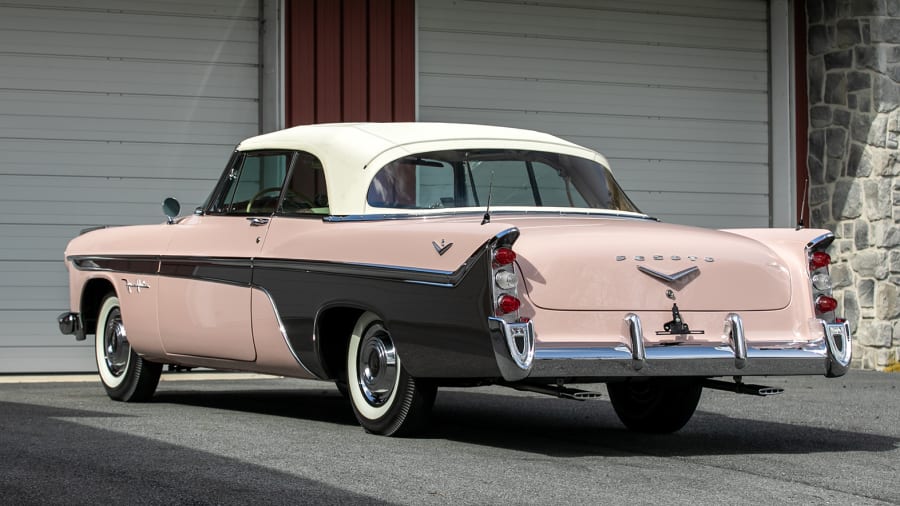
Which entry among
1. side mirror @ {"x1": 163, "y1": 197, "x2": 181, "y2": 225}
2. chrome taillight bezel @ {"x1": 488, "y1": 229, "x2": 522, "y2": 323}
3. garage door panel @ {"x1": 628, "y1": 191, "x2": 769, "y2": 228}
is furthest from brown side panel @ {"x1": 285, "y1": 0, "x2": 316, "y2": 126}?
chrome taillight bezel @ {"x1": 488, "y1": 229, "x2": 522, "y2": 323}

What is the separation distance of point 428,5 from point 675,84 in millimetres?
2854

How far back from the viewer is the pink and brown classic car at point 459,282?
635cm

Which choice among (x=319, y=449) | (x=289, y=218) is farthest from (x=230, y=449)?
(x=289, y=218)

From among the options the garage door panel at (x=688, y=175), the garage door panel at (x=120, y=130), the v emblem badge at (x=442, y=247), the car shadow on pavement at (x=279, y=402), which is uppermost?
the garage door panel at (x=120, y=130)

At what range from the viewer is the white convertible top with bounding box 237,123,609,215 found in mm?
7508

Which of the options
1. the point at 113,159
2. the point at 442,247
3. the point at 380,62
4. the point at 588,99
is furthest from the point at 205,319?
the point at 588,99

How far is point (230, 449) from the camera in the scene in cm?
653

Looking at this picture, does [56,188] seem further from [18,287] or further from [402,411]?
[402,411]

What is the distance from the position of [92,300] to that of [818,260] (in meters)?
4.92

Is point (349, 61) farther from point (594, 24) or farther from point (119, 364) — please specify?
point (119, 364)

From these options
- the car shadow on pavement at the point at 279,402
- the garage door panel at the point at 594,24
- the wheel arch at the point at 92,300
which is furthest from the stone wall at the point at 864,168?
the wheel arch at the point at 92,300

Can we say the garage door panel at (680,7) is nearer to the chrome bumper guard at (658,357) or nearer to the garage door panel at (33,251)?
the garage door panel at (33,251)

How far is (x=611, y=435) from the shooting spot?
770cm

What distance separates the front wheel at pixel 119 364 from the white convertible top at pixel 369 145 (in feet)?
5.85
